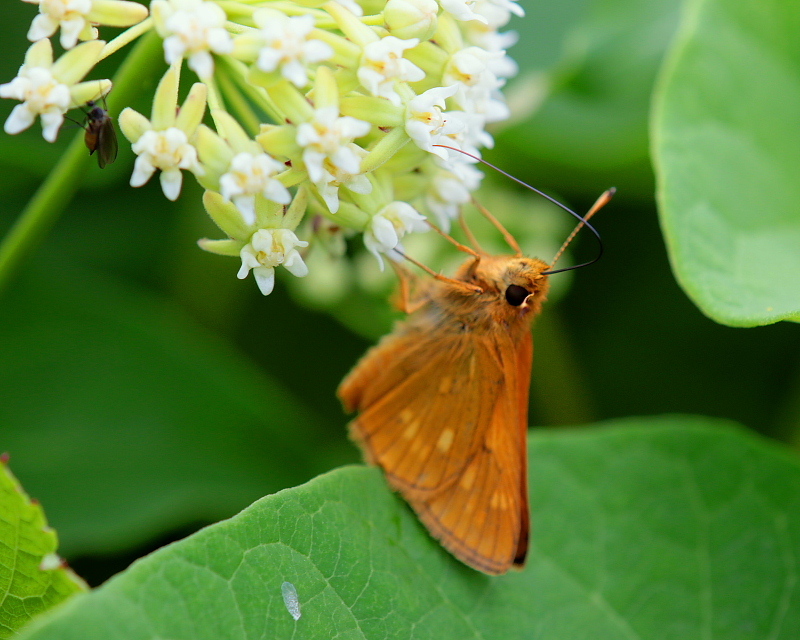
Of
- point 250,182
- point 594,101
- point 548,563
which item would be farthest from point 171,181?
point 594,101

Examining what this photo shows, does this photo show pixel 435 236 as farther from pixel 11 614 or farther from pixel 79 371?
pixel 11 614

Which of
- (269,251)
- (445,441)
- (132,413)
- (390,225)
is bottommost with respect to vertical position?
(132,413)

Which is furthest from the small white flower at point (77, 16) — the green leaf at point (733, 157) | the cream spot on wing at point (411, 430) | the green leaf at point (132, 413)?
the green leaf at point (132, 413)

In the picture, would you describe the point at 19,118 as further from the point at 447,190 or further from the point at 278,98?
the point at 447,190

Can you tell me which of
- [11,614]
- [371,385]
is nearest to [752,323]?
[371,385]

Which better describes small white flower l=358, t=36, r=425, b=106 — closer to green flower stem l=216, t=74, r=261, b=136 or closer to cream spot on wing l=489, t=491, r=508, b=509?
green flower stem l=216, t=74, r=261, b=136

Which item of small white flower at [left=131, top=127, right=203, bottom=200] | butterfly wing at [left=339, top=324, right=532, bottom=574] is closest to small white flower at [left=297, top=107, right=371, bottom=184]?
small white flower at [left=131, top=127, right=203, bottom=200]
